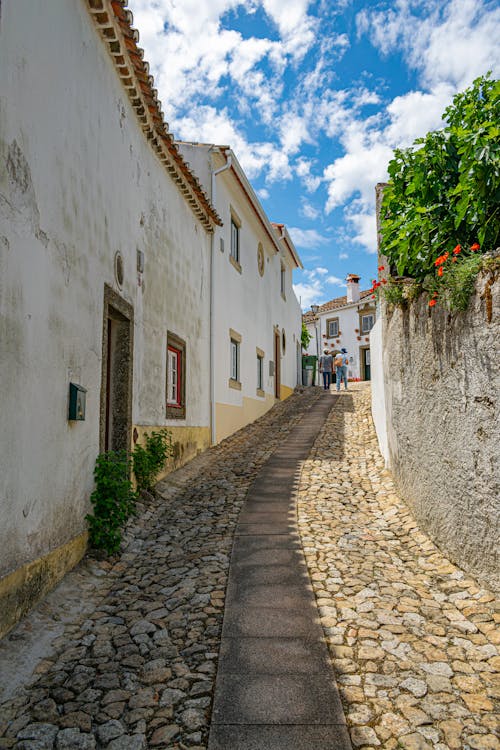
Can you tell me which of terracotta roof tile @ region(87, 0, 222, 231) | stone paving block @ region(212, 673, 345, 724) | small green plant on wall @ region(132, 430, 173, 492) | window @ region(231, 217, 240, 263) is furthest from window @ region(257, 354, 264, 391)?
stone paving block @ region(212, 673, 345, 724)

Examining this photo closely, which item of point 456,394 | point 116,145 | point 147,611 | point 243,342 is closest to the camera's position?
point 147,611

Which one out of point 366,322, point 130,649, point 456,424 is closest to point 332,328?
point 366,322

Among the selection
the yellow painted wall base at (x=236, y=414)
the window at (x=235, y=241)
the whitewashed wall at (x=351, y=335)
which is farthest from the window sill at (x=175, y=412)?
the whitewashed wall at (x=351, y=335)

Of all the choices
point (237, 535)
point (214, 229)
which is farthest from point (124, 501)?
point (214, 229)

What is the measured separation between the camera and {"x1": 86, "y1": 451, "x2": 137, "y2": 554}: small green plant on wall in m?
5.17

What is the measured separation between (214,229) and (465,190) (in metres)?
7.12

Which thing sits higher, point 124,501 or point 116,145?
point 116,145

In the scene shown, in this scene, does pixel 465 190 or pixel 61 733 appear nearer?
pixel 61 733

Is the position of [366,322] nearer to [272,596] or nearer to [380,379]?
[380,379]

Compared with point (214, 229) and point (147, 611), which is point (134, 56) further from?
point (147, 611)

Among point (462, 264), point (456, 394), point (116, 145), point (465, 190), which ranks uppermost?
Answer: point (116, 145)

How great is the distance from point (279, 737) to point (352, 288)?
31.4m

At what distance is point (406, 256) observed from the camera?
17.1 ft

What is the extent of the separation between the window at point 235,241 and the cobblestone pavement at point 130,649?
7.86 meters
